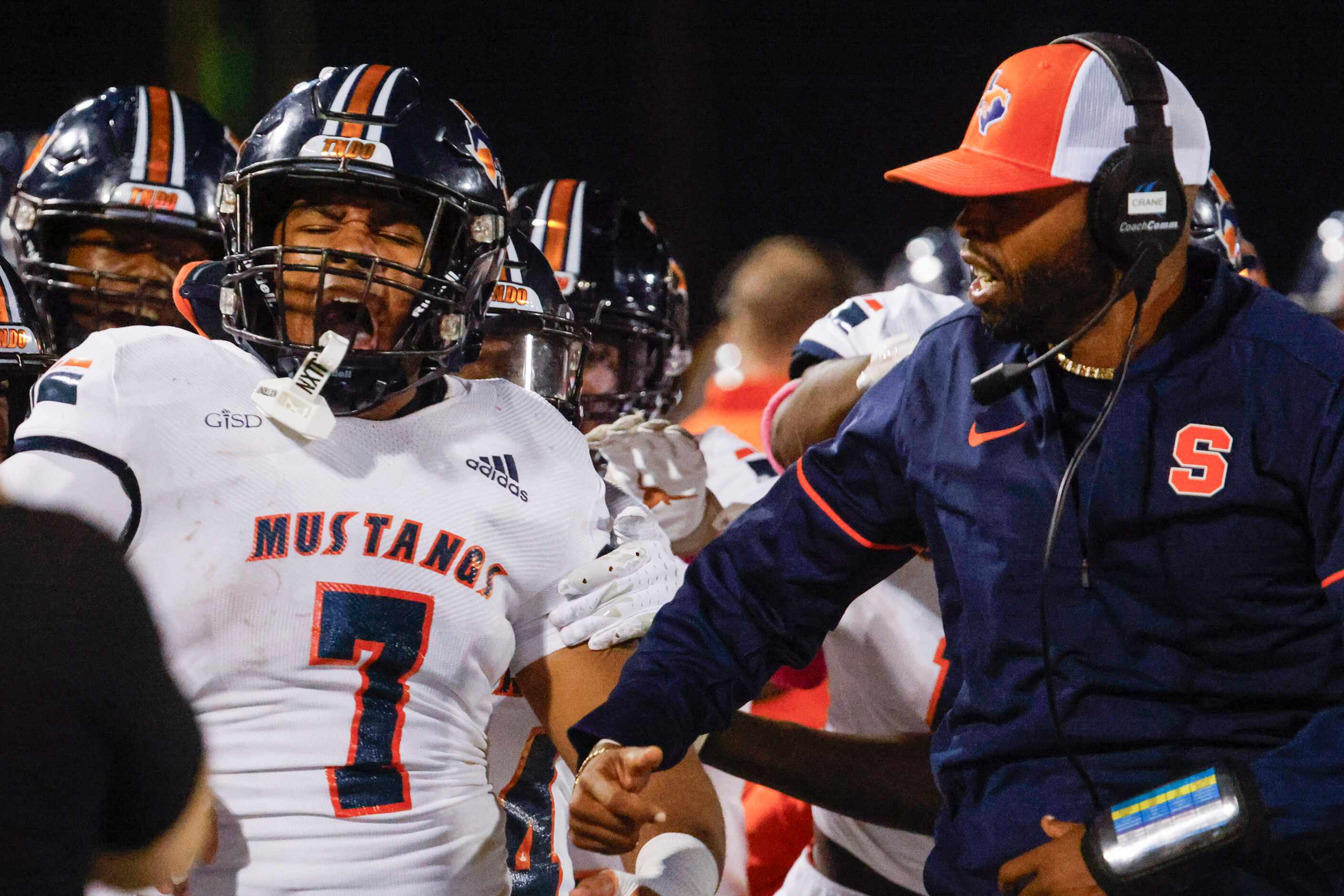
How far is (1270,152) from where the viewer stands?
261 inches

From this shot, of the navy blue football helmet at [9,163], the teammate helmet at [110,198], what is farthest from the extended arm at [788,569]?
the navy blue football helmet at [9,163]

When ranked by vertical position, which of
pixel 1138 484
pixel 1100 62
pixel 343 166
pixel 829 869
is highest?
pixel 1100 62

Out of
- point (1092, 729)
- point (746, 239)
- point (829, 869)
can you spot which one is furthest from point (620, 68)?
point (1092, 729)

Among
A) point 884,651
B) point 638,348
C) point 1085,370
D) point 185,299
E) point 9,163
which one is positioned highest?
point 1085,370

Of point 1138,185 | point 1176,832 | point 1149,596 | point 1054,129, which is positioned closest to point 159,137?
point 1054,129

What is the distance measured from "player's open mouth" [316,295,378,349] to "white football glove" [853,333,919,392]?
0.96 meters

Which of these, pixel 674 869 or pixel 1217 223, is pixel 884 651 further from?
pixel 1217 223

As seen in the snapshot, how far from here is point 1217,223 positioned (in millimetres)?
3535

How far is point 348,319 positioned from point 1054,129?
970mm

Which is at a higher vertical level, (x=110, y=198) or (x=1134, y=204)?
(x=1134, y=204)

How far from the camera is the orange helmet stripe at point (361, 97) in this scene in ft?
7.16

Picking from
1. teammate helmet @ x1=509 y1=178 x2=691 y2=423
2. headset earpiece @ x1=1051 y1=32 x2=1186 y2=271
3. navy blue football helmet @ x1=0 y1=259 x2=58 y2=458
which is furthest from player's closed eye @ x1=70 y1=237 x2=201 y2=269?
headset earpiece @ x1=1051 y1=32 x2=1186 y2=271

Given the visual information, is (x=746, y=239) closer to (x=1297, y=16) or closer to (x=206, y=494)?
(x=1297, y=16)

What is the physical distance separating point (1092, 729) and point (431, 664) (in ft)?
2.73
